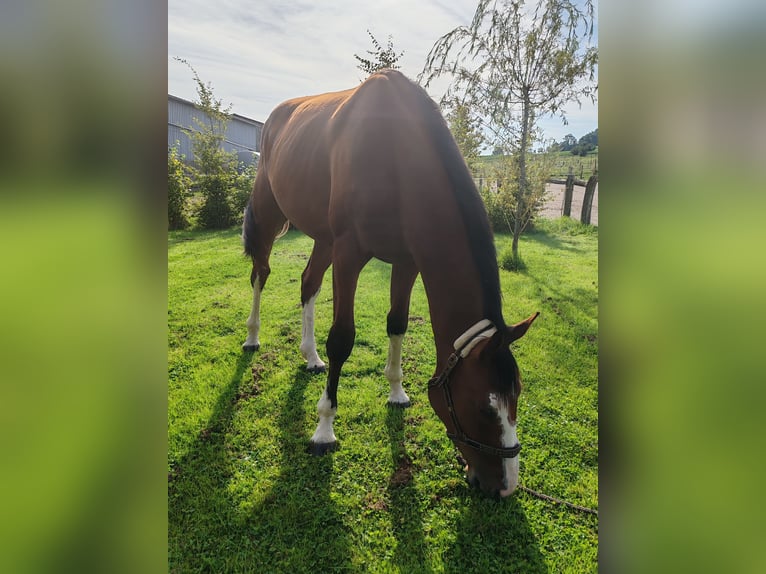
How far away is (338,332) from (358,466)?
90cm

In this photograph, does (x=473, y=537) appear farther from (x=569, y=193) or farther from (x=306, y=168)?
(x=569, y=193)

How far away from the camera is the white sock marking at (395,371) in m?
3.37

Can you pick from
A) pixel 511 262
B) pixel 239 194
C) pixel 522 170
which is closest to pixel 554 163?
pixel 522 170

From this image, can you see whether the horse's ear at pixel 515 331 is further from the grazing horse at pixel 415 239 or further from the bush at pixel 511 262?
the bush at pixel 511 262

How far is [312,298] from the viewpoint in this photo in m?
4.13

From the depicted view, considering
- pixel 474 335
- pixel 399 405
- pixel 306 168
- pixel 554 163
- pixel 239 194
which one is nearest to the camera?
pixel 474 335

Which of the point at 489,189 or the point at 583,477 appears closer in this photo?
the point at 583,477

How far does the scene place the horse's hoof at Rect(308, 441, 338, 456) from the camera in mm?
2777

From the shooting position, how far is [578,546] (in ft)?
6.86


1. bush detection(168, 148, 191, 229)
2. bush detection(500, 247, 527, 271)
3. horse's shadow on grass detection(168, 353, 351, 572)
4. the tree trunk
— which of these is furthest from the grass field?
bush detection(168, 148, 191, 229)

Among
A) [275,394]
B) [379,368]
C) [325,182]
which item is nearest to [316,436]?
[275,394]

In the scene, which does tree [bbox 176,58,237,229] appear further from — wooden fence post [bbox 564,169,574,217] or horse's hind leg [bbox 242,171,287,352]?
wooden fence post [bbox 564,169,574,217]
